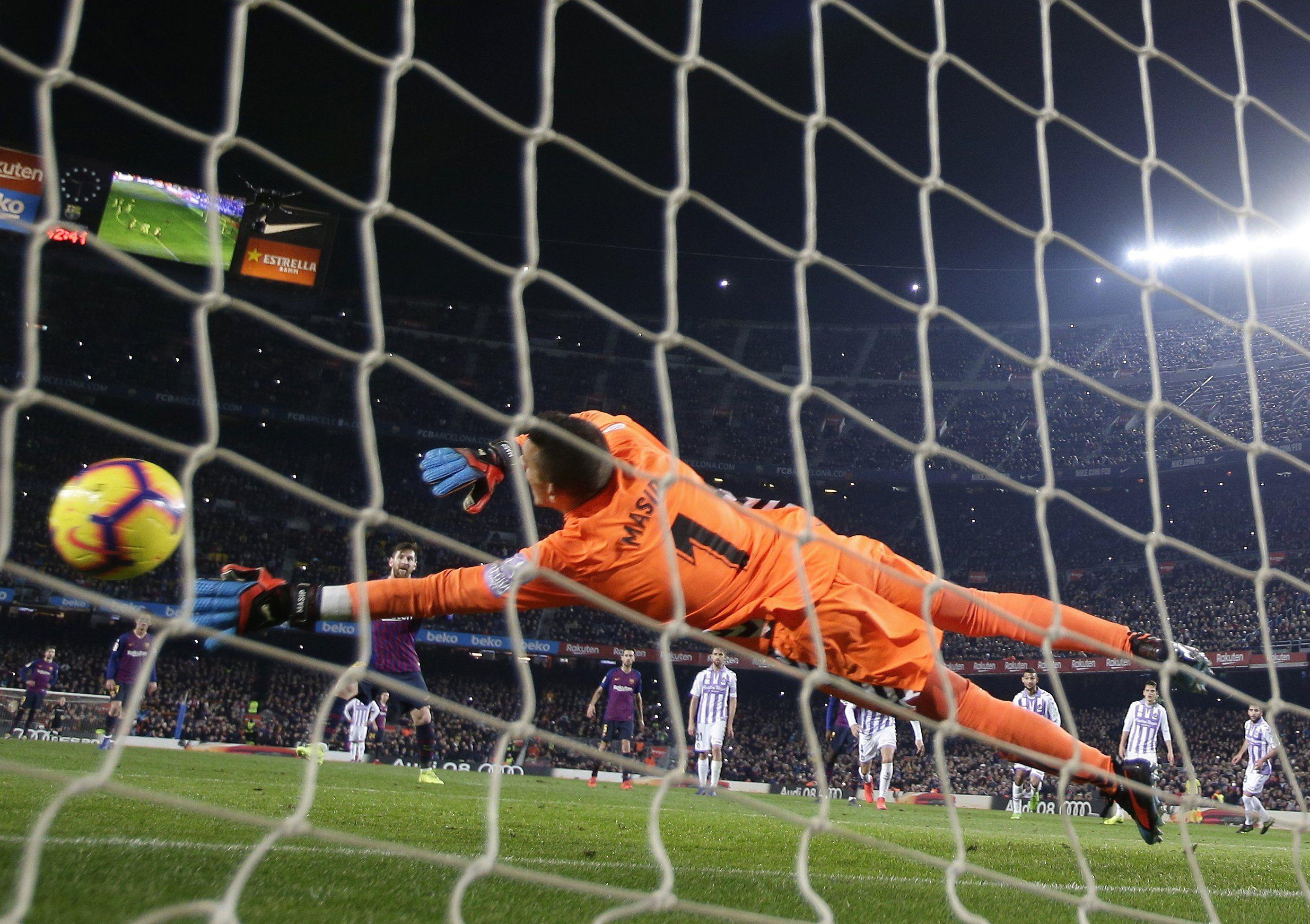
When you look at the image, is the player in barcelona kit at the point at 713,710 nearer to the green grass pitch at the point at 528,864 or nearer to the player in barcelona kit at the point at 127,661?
the green grass pitch at the point at 528,864

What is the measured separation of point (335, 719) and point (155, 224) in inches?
474

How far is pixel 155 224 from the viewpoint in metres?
22.7

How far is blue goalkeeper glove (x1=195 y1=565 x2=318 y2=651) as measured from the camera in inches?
117

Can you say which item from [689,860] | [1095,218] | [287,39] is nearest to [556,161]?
[287,39]

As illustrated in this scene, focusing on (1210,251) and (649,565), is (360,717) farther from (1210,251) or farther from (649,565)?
(1210,251)

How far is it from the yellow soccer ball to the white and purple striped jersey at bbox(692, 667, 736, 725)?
Result: 9.96 meters

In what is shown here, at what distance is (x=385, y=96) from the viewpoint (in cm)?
223

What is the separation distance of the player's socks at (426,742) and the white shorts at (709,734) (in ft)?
12.7

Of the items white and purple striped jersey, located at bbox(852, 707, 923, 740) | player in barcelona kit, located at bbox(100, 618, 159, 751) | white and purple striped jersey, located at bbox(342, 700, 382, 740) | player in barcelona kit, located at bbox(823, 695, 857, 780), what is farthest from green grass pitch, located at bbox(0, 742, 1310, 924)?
white and purple striped jersey, located at bbox(342, 700, 382, 740)

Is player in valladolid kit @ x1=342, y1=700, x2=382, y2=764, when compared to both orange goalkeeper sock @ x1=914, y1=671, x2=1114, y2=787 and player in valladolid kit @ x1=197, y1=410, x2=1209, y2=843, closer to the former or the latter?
player in valladolid kit @ x1=197, y1=410, x2=1209, y2=843

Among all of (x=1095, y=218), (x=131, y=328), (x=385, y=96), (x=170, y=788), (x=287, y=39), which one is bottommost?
(x=170, y=788)

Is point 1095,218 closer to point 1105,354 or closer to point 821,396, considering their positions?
point 1105,354

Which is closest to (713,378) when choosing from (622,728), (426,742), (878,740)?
(622,728)

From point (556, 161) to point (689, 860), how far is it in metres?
19.1
